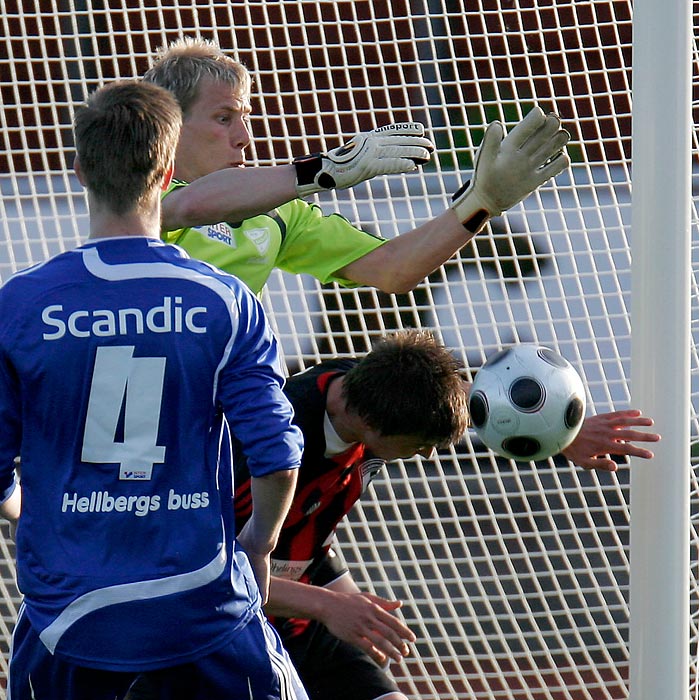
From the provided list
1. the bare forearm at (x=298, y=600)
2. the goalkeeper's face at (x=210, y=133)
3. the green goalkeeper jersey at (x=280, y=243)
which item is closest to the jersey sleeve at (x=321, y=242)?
the green goalkeeper jersey at (x=280, y=243)

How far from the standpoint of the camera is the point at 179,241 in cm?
288

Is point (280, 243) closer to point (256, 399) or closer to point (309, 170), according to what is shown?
point (309, 170)

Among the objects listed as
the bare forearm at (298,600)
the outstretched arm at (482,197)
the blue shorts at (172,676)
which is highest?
the outstretched arm at (482,197)

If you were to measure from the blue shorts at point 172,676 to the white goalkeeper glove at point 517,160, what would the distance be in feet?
4.10

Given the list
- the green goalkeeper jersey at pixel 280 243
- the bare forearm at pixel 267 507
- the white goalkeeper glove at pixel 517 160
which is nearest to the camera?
the bare forearm at pixel 267 507

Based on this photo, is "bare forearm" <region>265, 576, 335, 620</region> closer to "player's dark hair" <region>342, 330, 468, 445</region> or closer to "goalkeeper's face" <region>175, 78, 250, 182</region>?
"player's dark hair" <region>342, 330, 468, 445</region>

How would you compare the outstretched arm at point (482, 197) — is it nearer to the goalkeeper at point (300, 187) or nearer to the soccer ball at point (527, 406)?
the goalkeeper at point (300, 187)

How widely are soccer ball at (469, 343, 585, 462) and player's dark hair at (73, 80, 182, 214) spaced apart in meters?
1.10

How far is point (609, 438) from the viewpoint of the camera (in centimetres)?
270

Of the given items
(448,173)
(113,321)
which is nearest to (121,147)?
(113,321)

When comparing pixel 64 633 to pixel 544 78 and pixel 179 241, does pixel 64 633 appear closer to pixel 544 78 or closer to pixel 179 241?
pixel 179 241

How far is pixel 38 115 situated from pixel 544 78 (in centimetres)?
193

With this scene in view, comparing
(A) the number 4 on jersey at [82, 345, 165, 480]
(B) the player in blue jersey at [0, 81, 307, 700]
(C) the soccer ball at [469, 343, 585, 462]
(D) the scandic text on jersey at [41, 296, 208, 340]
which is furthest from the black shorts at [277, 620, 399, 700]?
(D) the scandic text on jersey at [41, 296, 208, 340]

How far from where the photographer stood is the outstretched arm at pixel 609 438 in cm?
269
